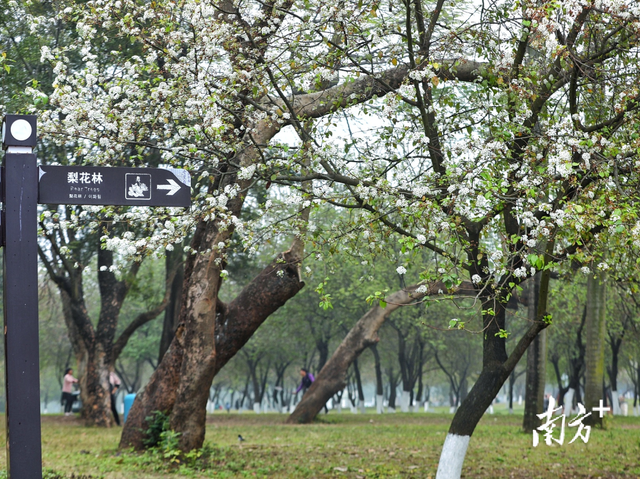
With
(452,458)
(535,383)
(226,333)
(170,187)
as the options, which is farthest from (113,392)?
(170,187)

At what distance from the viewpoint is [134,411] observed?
11836mm

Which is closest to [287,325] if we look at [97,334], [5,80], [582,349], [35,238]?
[582,349]

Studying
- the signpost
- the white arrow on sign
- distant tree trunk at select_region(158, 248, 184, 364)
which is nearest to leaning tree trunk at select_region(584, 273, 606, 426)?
distant tree trunk at select_region(158, 248, 184, 364)

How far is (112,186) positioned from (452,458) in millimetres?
5907

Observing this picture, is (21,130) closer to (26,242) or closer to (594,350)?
(26,242)

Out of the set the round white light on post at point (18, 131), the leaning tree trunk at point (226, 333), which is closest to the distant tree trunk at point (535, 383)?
the leaning tree trunk at point (226, 333)

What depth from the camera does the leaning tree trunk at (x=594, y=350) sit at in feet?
61.9

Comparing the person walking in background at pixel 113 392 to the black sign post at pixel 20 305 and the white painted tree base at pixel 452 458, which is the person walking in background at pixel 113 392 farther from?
the black sign post at pixel 20 305

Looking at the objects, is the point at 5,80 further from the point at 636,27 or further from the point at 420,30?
the point at 636,27

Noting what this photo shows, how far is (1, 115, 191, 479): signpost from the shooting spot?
411 cm

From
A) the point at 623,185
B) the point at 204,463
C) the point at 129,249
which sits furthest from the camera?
the point at 204,463

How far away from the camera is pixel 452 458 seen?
8.85 meters

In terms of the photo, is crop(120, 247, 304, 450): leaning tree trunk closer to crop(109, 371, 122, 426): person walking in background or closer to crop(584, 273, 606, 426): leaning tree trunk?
crop(109, 371, 122, 426): person walking in background

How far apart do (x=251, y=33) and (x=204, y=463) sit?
21.2ft
